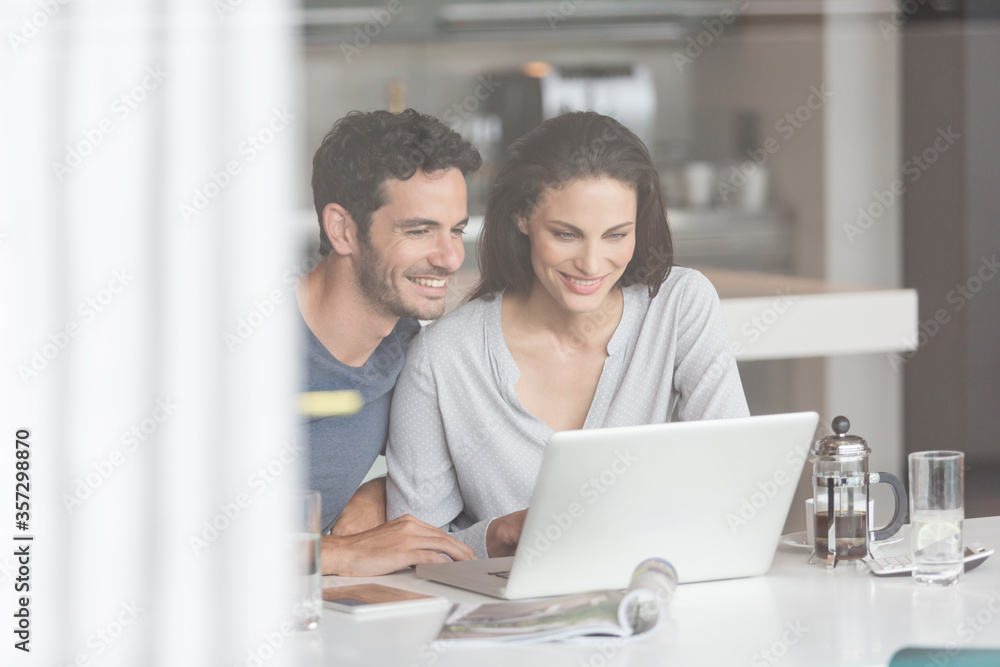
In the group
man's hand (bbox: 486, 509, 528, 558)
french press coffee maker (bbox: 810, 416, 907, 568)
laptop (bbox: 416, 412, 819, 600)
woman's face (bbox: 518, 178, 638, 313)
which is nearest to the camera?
laptop (bbox: 416, 412, 819, 600)

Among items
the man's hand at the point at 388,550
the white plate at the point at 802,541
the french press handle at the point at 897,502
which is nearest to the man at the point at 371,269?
the man's hand at the point at 388,550

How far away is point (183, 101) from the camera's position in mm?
721

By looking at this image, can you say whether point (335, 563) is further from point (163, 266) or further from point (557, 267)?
point (163, 266)

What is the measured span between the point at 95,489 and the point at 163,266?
0.50ft

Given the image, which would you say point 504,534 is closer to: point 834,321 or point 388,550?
point 388,550

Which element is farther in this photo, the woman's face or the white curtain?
the woman's face

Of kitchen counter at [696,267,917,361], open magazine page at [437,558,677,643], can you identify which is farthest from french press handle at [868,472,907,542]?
kitchen counter at [696,267,917,361]

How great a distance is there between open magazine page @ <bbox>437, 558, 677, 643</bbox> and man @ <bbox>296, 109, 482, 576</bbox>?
72 cm

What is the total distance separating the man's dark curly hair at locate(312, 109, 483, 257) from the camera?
1960 millimetres

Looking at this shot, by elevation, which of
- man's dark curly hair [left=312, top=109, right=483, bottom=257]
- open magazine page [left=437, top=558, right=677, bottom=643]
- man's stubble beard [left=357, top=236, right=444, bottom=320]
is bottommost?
open magazine page [left=437, top=558, right=677, bottom=643]

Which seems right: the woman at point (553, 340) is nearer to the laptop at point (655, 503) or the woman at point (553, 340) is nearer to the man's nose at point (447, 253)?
the man's nose at point (447, 253)

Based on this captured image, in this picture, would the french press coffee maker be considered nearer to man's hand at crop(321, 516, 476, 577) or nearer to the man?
man's hand at crop(321, 516, 476, 577)

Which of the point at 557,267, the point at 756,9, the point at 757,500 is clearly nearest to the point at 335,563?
the point at 757,500

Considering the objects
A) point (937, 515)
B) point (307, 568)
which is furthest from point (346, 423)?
point (937, 515)
